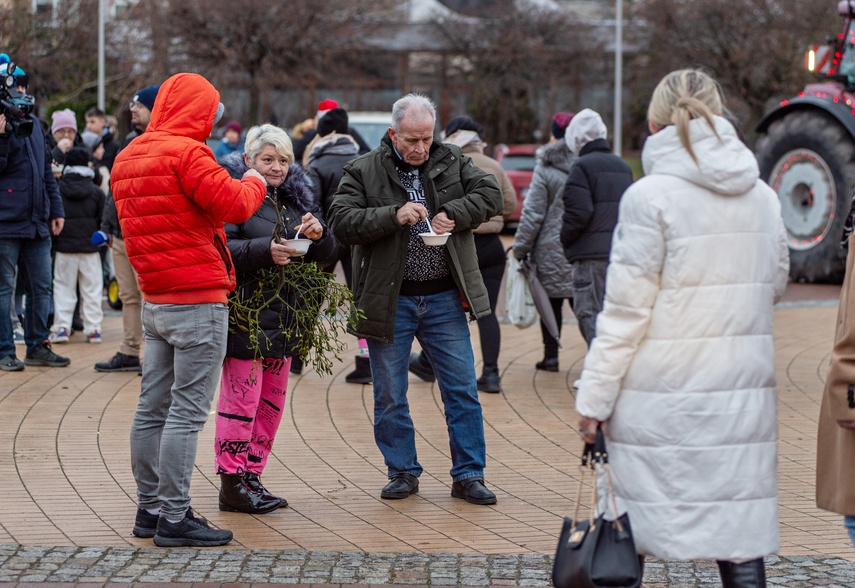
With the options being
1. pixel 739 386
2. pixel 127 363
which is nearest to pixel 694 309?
pixel 739 386

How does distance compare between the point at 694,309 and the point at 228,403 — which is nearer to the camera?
the point at 694,309

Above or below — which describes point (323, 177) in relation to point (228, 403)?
above

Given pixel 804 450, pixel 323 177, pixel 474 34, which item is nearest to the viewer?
pixel 804 450

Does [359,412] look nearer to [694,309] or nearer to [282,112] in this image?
[694,309]

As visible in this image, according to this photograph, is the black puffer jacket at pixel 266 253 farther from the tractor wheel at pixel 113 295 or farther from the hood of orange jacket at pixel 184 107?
the tractor wheel at pixel 113 295

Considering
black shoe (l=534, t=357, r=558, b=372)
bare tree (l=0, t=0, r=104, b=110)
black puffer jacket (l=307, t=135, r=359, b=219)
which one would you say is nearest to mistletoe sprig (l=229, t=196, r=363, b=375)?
black puffer jacket (l=307, t=135, r=359, b=219)

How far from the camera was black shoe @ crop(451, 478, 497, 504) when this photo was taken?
6.21 meters

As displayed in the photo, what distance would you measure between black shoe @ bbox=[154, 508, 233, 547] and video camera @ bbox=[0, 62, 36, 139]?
15.1 feet

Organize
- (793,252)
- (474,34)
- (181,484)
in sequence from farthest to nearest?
(474,34), (793,252), (181,484)

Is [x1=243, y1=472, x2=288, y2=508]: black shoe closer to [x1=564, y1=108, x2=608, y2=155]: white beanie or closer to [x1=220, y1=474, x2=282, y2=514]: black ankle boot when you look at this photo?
[x1=220, y1=474, x2=282, y2=514]: black ankle boot

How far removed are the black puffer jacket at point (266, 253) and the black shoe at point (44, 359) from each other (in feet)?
13.8

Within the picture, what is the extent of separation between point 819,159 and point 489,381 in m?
7.81

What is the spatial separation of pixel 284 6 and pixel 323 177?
24559 millimetres

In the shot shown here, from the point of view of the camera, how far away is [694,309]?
394 centimetres
